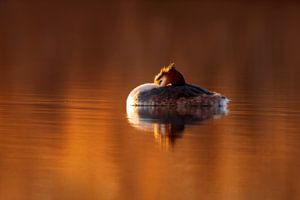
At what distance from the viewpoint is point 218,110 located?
19422 mm

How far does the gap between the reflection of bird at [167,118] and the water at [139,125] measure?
0.03 metres

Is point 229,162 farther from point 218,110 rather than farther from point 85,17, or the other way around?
point 85,17

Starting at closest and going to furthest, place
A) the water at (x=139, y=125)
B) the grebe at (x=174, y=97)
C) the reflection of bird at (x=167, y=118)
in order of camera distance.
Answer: the water at (x=139, y=125) < the reflection of bird at (x=167, y=118) < the grebe at (x=174, y=97)

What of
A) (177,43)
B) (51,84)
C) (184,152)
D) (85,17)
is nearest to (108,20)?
(85,17)

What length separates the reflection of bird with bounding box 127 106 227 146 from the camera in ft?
53.1

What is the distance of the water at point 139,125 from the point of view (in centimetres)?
1257

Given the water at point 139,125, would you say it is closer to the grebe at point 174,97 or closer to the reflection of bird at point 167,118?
the reflection of bird at point 167,118

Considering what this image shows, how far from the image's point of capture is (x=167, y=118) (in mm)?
18203

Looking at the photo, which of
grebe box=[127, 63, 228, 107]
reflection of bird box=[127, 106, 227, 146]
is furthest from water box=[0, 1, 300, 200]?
grebe box=[127, 63, 228, 107]

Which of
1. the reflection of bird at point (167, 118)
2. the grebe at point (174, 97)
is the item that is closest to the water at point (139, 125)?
the reflection of bird at point (167, 118)

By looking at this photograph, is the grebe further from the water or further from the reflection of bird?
the water

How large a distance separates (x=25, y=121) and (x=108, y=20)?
3682 centimetres

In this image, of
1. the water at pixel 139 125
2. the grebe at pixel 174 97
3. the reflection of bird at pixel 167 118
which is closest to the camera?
the water at pixel 139 125

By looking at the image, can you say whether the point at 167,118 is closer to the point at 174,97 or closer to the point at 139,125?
the point at 139,125
